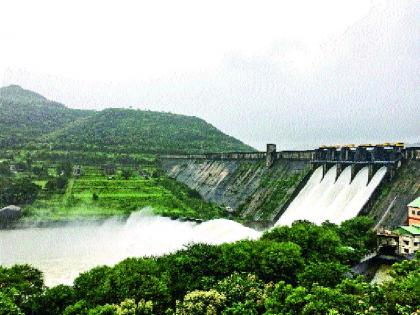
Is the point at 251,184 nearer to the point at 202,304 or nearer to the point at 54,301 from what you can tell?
the point at 202,304

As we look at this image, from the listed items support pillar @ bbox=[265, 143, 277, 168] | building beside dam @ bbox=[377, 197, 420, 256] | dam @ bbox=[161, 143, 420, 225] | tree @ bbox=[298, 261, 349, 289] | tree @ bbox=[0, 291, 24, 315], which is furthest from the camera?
support pillar @ bbox=[265, 143, 277, 168]

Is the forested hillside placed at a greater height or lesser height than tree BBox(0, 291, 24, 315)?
greater

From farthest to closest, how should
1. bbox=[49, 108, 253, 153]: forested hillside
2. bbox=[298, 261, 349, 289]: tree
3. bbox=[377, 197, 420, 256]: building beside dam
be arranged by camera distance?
bbox=[49, 108, 253, 153]: forested hillside → bbox=[377, 197, 420, 256]: building beside dam → bbox=[298, 261, 349, 289]: tree

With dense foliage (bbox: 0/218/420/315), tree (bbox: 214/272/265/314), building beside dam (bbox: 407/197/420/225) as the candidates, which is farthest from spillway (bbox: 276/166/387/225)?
tree (bbox: 214/272/265/314)

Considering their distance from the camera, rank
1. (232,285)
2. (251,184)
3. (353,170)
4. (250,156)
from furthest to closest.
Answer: (250,156)
(251,184)
(353,170)
(232,285)

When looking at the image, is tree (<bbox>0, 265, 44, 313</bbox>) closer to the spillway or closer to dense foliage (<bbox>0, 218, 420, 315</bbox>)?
dense foliage (<bbox>0, 218, 420, 315</bbox>)

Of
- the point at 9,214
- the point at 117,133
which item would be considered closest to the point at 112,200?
the point at 9,214

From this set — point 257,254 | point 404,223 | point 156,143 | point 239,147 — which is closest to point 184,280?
Result: point 257,254
